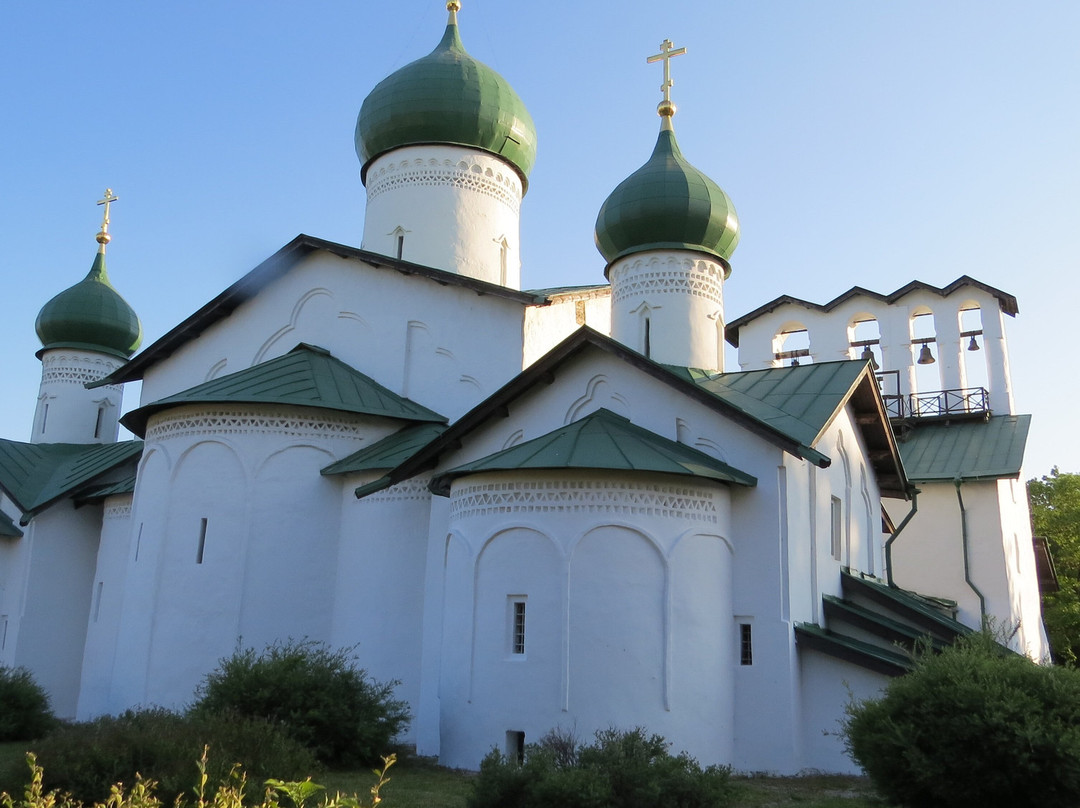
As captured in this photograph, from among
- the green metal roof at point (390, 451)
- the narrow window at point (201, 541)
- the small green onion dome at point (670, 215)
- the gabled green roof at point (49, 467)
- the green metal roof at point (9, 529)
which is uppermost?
the small green onion dome at point (670, 215)

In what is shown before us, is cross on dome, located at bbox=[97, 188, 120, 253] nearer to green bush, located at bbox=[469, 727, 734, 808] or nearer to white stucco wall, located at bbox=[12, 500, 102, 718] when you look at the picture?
white stucco wall, located at bbox=[12, 500, 102, 718]

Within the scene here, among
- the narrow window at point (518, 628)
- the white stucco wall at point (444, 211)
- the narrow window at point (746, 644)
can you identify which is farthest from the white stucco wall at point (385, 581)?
the white stucco wall at point (444, 211)

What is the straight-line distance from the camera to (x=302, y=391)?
1271 cm

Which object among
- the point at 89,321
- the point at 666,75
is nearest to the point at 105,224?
the point at 89,321

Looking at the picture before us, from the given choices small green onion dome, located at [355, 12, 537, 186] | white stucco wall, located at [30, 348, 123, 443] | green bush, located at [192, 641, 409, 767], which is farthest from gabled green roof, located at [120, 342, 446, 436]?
white stucco wall, located at [30, 348, 123, 443]

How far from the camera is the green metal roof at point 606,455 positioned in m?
9.71

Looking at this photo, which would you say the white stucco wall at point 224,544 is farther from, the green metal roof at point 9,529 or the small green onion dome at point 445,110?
the small green onion dome at point 445,110

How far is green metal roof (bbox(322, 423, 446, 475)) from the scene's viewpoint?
40.0 feet

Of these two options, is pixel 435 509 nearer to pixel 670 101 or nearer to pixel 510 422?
pixel 510 422

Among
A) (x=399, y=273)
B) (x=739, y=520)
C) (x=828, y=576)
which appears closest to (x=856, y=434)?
(x=828, y=576)

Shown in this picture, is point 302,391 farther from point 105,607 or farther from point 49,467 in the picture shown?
point 49,467

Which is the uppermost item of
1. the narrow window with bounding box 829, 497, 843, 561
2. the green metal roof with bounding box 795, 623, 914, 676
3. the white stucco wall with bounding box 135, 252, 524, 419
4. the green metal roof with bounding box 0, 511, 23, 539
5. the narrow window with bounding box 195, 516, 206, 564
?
the white stucco wall with bounding box 135, 252, 524, 419

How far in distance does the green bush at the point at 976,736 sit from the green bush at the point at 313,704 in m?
4.39

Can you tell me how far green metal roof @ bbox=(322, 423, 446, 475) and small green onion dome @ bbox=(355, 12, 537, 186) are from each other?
5811 millimetres
